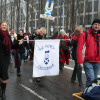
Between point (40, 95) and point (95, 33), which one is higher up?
point (95, 33)

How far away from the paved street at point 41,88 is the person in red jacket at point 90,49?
1.08 m

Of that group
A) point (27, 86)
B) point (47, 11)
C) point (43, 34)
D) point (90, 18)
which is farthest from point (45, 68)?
point (90, 18)

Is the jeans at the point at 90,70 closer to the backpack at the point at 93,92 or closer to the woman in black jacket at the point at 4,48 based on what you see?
the backpack at the point at 93,92

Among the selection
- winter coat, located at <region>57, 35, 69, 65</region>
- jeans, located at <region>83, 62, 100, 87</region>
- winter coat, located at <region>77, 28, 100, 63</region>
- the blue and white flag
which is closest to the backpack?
jeans, located at <region>83, 62, 100, 87</region>

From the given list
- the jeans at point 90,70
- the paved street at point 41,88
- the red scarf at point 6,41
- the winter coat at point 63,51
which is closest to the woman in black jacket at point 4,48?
the red scarf at point 6,41

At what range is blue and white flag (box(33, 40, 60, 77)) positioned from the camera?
6.54 meters

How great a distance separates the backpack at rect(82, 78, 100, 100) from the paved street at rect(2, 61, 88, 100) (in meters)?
1.23

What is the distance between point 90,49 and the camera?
4.53m


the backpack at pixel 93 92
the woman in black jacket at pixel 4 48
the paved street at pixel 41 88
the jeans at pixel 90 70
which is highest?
the woman in black jacket at pixel 4 48

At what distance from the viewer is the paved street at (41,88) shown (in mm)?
5434

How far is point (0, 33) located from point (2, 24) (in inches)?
9.2

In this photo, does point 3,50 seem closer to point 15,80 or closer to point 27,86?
point 27,86

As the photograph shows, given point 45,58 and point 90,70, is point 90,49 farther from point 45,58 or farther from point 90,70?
point 45,58

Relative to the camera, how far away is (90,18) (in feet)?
173
